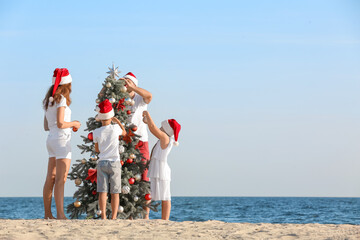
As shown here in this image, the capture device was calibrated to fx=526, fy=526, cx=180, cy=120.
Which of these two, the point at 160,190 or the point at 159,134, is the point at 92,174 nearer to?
the point at 160,190

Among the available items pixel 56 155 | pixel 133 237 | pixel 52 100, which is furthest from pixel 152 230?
pixel 52 100

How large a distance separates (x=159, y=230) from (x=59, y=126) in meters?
2.39

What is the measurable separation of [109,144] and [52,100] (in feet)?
3.96

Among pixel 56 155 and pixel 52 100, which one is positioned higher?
pixel 52 100

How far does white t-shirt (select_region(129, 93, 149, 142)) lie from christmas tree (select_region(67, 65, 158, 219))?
10 cm

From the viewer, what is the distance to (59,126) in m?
8.70

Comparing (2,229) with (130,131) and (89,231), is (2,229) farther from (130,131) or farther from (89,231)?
(130,131)

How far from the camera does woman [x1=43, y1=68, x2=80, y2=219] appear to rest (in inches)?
346

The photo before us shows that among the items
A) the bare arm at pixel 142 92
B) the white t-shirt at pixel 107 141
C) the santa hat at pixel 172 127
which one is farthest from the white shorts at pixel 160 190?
the bare arm at pixel 142 92

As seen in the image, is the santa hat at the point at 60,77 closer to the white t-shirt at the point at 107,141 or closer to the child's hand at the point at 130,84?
the white t-shirt at the point at 107,141

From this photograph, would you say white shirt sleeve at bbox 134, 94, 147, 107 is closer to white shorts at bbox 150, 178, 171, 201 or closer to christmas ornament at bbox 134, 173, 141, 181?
christmas ornament at bbox 134, 173, 141, 181

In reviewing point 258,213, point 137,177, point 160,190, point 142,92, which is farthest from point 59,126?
point 258,213

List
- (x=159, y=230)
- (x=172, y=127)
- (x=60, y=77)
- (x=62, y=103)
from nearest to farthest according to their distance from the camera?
(x=159, y=230) → (x=62, y=103) → (x=60, y=77) → (x=172, y=127)

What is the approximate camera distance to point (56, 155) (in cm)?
885
